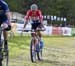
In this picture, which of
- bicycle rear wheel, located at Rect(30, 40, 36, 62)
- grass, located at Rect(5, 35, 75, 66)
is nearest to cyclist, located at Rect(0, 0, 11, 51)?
grass, located at Rect(5, 35, 75, 66)

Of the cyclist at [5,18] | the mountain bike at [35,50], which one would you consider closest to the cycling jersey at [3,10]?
the cyclist at [5,18]

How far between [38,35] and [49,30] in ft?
122

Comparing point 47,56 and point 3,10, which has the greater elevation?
point 3,10

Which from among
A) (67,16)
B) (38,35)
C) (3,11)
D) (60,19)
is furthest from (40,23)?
(67,16)

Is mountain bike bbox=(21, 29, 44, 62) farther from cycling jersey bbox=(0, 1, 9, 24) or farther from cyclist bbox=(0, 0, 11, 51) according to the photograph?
cycling jersey bbox=(0, 1, 9, 24)

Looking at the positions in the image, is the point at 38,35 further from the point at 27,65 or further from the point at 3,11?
the point at 3,11

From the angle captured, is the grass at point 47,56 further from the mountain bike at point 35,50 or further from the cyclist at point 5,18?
the cyclist at point 5,18

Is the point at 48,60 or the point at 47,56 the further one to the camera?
the point at 47,56

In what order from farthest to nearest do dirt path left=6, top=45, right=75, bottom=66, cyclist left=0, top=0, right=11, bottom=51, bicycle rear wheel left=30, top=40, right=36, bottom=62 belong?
bicycle rear wheel left=30, top=40, right=36, bottom=62 → dirt path left=6, top=45, right=75, bottom=66 → cyclist left=0, top=0, right=11, bottom=51

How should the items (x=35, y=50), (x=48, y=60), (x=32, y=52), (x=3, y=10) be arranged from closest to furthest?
(x=3, y=10) < (x=32, y=52) < (x=35, y=50) < (x=48, y=60)

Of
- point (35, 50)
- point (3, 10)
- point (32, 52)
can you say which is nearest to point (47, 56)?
point (35, 50)

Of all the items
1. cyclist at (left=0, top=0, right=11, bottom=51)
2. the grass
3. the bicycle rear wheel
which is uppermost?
cyclist at (left=0, top=0, right=11, bottom=51)

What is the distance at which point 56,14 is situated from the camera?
101 meters

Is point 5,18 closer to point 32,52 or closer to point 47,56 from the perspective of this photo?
point 32,52
